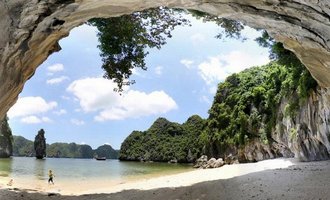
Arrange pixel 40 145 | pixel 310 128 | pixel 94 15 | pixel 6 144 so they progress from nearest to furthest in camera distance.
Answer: pixel 94 15 → pixel 310 128 → pixel 6 144 → pixel 40 145

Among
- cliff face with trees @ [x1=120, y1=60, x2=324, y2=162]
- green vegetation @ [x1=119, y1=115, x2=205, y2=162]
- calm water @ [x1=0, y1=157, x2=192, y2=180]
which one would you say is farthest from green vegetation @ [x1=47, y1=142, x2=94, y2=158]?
calm water @ [x1=0, y1=157, x2=192, y2=180]

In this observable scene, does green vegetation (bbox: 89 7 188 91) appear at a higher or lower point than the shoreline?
higher

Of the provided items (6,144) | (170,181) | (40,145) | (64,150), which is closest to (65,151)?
(64,150)

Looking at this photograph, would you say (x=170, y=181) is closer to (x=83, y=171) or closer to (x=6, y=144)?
(x=83, y=171)

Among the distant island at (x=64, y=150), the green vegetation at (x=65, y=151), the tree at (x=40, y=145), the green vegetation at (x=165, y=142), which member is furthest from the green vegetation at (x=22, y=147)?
the green vegetation at (x=165, y=142)

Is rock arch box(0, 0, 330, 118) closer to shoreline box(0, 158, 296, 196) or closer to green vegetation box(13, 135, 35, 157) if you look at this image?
shoreline box(0, 158, 296, 196)

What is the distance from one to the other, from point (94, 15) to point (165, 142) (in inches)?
3657

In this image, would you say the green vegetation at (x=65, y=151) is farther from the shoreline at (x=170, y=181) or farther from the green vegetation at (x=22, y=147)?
the shoreline at (x=170, y=181)

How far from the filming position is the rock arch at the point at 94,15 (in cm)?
734

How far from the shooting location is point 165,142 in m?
101

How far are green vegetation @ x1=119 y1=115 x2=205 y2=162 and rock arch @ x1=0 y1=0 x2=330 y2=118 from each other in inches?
2871

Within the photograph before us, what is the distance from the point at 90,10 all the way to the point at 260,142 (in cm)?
2837

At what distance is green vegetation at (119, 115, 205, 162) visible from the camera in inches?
3556

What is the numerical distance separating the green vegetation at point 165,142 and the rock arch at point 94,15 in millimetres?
72931
